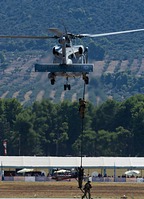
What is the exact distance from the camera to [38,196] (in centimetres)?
12312

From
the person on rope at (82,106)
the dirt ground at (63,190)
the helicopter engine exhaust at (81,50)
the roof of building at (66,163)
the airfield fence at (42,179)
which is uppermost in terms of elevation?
the helicopter engine exhaust at (81,50)

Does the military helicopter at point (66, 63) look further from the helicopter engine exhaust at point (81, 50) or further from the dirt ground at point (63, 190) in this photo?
the dirt ground at point (63, 190)

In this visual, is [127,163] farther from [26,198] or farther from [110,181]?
[26,198]

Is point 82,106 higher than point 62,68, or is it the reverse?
point 62,68

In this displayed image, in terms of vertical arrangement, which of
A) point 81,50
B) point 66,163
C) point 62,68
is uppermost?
point 81,50

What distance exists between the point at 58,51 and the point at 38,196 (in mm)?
27600

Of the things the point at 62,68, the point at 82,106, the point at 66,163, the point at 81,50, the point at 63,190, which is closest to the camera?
the point at 82,106

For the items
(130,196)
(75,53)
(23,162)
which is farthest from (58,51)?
(23,162)

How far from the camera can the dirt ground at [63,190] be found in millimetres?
124375

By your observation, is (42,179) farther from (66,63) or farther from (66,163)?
(66,63)

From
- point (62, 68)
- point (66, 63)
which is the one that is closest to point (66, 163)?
point (66, 63)

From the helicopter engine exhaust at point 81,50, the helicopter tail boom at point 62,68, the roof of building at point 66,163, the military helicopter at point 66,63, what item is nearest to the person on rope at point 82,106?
the military helicopter at point 66,63

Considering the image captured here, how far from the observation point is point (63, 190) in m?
135

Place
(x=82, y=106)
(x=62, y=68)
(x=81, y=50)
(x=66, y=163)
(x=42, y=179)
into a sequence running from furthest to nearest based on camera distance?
1. (x=66, y=163)
2. (x=42, y=179)
3. (x=81, y=50)
4. (x=62, y=68)
5. (x=82, y=106)
